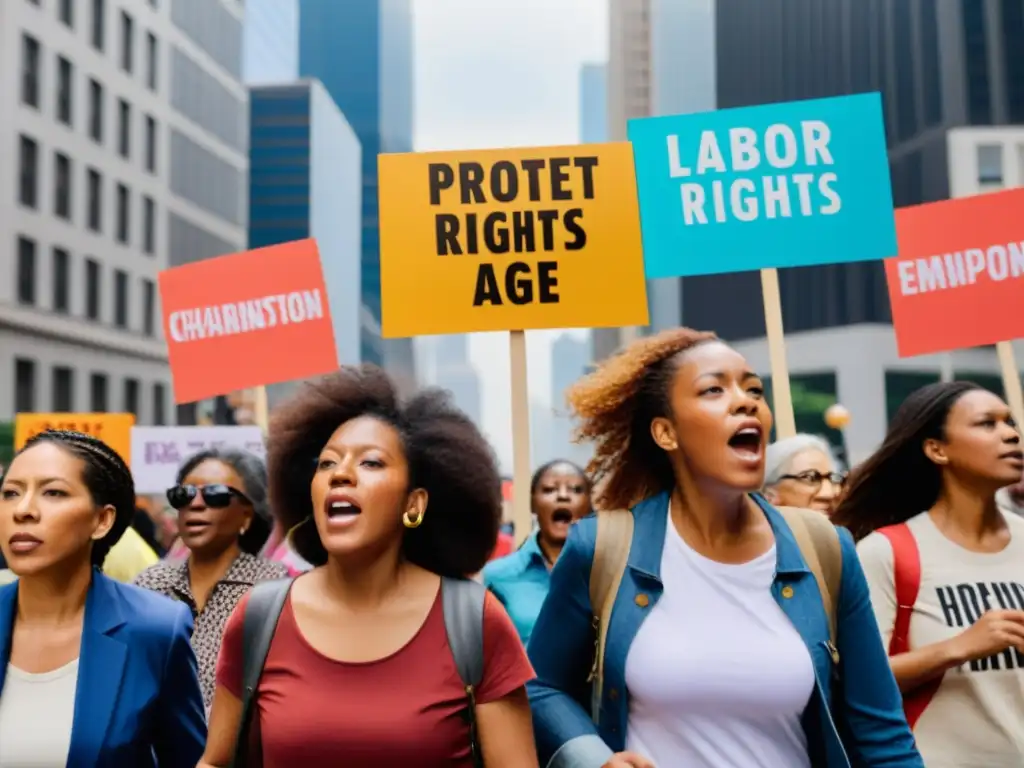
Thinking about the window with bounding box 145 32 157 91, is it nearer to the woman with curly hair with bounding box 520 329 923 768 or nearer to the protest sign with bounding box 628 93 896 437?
the protest sign with bounding box 628 93 896 437

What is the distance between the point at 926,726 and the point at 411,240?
3301mm

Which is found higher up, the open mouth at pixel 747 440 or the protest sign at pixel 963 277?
the protest sign at pixel 963 277

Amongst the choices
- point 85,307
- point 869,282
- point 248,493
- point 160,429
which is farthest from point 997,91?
point 248,493

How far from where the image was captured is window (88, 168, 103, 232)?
39.4 m

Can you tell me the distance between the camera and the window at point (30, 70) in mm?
34969

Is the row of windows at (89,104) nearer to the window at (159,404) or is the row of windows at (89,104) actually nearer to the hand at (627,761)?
the window at (159,404)

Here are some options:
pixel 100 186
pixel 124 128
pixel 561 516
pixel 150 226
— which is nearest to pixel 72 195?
pixel 100 186

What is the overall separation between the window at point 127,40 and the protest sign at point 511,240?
39.1 m

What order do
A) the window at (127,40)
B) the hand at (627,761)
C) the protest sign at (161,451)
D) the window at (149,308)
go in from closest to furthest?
the hand at (627,761), the protest sign at (161,451), the window at (127,40), the window at (149,308)

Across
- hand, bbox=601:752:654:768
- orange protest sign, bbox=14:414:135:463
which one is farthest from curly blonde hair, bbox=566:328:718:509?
orange protest sign, bbox=14:414:135:463

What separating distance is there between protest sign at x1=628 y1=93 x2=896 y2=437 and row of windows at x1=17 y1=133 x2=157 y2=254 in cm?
3224

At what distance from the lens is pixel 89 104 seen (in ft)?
129

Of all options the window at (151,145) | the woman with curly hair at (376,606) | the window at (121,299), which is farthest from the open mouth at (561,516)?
the window at (151,145)

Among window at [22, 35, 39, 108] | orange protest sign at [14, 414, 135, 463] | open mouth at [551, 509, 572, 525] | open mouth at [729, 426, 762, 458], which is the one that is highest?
window at [22, 35, 39, 108]
